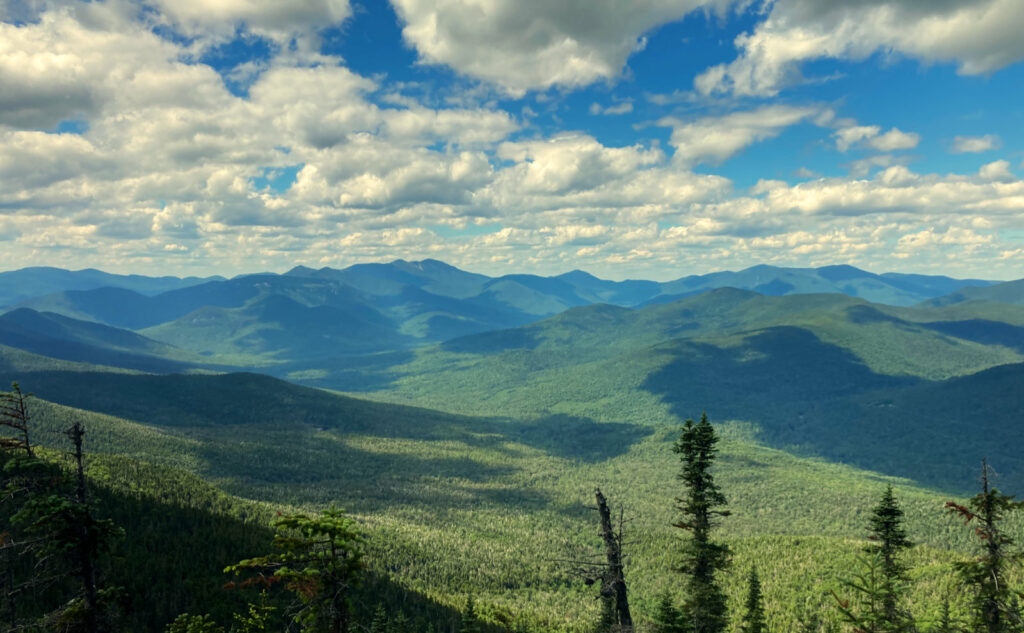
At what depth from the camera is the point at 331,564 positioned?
16.9 metres

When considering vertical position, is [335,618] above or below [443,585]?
above

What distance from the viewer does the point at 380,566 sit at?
13462 centimetres

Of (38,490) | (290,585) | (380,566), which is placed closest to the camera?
(290,585)

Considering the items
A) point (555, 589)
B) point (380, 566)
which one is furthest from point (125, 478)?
point (555, 589)

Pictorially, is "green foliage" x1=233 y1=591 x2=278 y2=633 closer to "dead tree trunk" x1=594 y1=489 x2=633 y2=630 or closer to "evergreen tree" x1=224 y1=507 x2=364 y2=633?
"evergreen tree" x1=224 y1=507 x2=364 y2=633

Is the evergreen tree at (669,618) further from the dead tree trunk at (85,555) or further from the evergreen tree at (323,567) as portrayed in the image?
the dead tree trunk at (85,555)

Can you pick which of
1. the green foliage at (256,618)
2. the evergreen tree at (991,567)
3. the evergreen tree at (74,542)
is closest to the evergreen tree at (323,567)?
the green foliage at (256,618)

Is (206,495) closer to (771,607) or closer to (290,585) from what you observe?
(771,607)

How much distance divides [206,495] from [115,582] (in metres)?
73.4

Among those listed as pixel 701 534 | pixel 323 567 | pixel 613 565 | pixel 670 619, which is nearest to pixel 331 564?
pixel 323 567

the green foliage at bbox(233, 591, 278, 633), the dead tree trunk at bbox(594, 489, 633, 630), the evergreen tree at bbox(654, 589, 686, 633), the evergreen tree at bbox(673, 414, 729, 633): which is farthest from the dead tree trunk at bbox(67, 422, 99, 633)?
the evergreen tree at bbox(673, 414, 729, 633)

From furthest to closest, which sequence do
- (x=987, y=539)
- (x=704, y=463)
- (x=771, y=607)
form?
(x=771, y=607) < (x=704, y=463) < (x=987, y=539)

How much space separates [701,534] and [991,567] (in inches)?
594

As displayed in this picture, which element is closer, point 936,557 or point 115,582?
point 115,582
